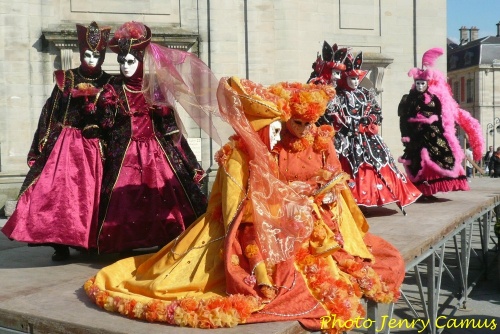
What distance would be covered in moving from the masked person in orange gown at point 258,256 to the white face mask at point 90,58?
1.75 metres

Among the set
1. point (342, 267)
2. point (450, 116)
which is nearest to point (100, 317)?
point (342, 267)

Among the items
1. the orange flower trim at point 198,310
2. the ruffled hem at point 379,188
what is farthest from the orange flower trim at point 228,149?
the ruffled hem at point 379,188

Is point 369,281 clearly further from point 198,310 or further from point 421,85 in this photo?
point 421,85

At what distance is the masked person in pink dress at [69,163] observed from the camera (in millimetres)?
4562

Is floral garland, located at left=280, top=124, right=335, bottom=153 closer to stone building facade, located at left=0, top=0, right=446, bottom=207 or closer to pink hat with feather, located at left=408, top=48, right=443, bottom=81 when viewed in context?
pink hat with feather, located at left=408, top=48, right=443, bottom=81

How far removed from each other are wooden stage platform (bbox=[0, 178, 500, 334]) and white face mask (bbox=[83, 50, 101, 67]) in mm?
1582

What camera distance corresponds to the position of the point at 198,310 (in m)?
3.05

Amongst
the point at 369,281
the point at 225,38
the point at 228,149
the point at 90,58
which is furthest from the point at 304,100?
the point at 225,38

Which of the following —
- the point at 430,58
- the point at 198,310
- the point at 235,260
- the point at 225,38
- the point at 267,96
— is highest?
the point at 225,38

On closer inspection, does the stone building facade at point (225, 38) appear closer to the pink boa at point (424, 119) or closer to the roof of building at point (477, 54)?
the pink boa at point (424, 119)

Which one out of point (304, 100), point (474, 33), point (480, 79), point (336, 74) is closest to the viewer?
point (304, 100)

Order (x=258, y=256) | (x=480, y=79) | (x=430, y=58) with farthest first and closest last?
(x=480, y=79), (x=430, y=58), (x=258, y=256)

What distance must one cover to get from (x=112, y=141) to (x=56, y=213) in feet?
2.31

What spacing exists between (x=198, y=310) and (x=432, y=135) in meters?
5.13
